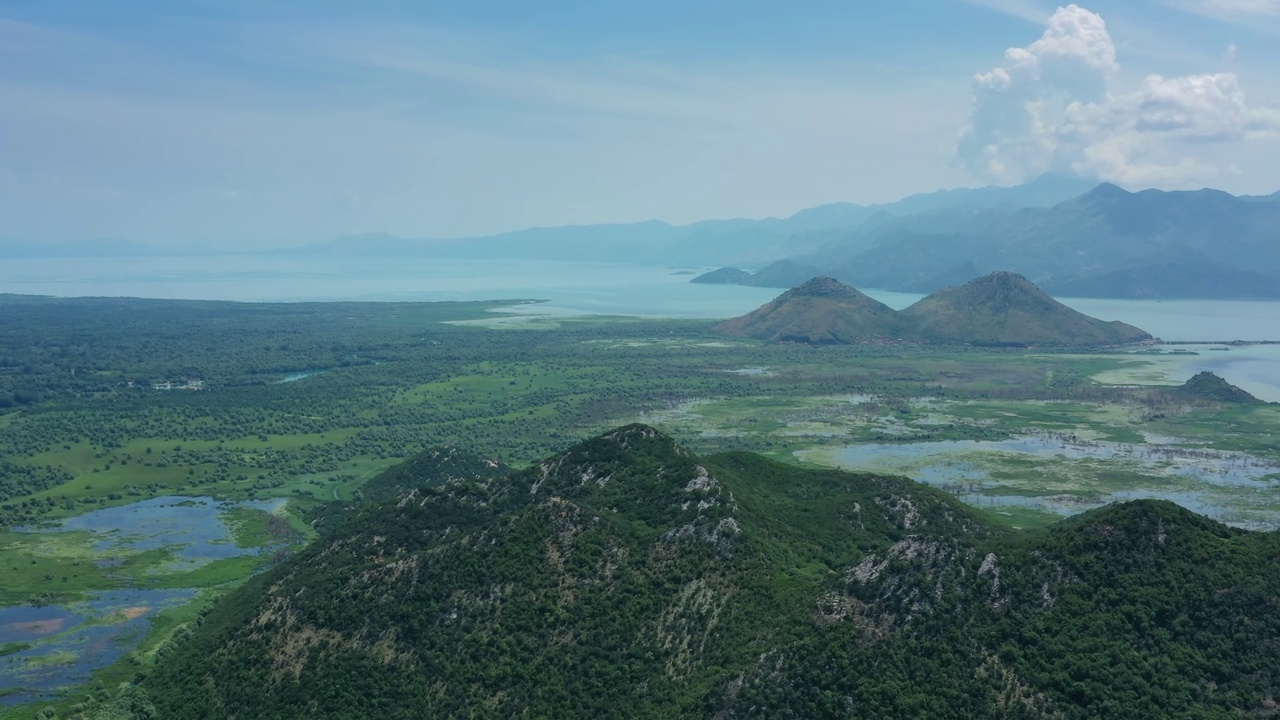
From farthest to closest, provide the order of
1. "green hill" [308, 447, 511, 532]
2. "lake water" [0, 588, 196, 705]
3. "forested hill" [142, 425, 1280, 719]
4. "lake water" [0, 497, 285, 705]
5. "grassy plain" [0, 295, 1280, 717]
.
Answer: "grassy plain" [0, 295, 1280, 717]
"green hill" [308, 447, 511, 532]
"lake water" [0, 497, 285, 705]
"lake water" [0, 588, 196, 705]
"forested hill" [142, 425, 1280, 719]

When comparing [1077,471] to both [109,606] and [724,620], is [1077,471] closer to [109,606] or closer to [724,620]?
[724,620]

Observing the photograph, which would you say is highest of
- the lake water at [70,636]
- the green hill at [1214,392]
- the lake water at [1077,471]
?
the green hill at [1214,392]

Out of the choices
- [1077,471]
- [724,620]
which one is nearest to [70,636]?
[724,620]

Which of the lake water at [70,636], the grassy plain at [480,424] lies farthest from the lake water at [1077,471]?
A: the lake water at [70,636]

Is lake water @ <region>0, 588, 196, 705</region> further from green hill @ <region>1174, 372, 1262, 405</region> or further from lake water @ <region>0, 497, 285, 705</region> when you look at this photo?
green hill @ <region>1174, 372, 1262, 405</region>

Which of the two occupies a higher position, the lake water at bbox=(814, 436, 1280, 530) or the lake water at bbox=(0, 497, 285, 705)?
the lake water at bbox=(814, 436, 1280, 530)

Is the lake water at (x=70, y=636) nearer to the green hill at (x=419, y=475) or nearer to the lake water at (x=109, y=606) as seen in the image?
the lake water at (x=109, y=606)

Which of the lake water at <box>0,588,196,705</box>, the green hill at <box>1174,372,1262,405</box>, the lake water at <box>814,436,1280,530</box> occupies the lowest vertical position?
the lake water at <box>0,588,196,705</box>

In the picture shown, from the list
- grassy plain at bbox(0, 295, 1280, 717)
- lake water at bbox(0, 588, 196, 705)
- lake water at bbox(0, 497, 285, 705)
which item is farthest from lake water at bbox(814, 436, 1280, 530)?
lake water at bbox(0, 588, 196, 705)

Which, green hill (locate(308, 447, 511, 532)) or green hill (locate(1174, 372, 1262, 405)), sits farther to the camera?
green hill (locate(1174, 372, 1262, 405))

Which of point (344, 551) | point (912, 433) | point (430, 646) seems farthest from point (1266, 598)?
point (912, 433)
